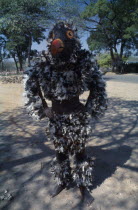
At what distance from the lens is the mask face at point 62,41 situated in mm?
1924

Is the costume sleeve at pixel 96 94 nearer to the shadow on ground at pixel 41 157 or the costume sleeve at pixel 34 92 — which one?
the costume sleeve at pixel 34 92

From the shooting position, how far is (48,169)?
298 centimetres

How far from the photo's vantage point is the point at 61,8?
997 centimetres

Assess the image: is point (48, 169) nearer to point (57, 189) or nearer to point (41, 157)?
point (41, 157)

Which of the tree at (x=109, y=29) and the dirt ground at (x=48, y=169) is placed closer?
the dirt ground at (x=48, y=169)

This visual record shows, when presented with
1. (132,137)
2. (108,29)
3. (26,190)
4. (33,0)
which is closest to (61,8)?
(33,0)

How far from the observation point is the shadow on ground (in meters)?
2.33

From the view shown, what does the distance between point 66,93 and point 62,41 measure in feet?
1.89

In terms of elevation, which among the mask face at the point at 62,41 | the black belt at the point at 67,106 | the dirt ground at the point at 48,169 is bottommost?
the dirt ground at the point at 48,169

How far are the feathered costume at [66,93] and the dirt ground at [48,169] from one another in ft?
0.97

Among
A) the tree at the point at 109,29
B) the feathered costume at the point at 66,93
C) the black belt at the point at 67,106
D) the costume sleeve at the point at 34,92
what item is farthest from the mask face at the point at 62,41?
the tree at the point at 109,29

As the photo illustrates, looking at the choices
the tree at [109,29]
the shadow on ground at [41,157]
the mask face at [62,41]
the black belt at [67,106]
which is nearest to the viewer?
the mask face at [62,41]

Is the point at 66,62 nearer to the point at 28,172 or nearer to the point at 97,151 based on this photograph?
the point at 28,172

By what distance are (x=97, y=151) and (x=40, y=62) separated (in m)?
2.21
